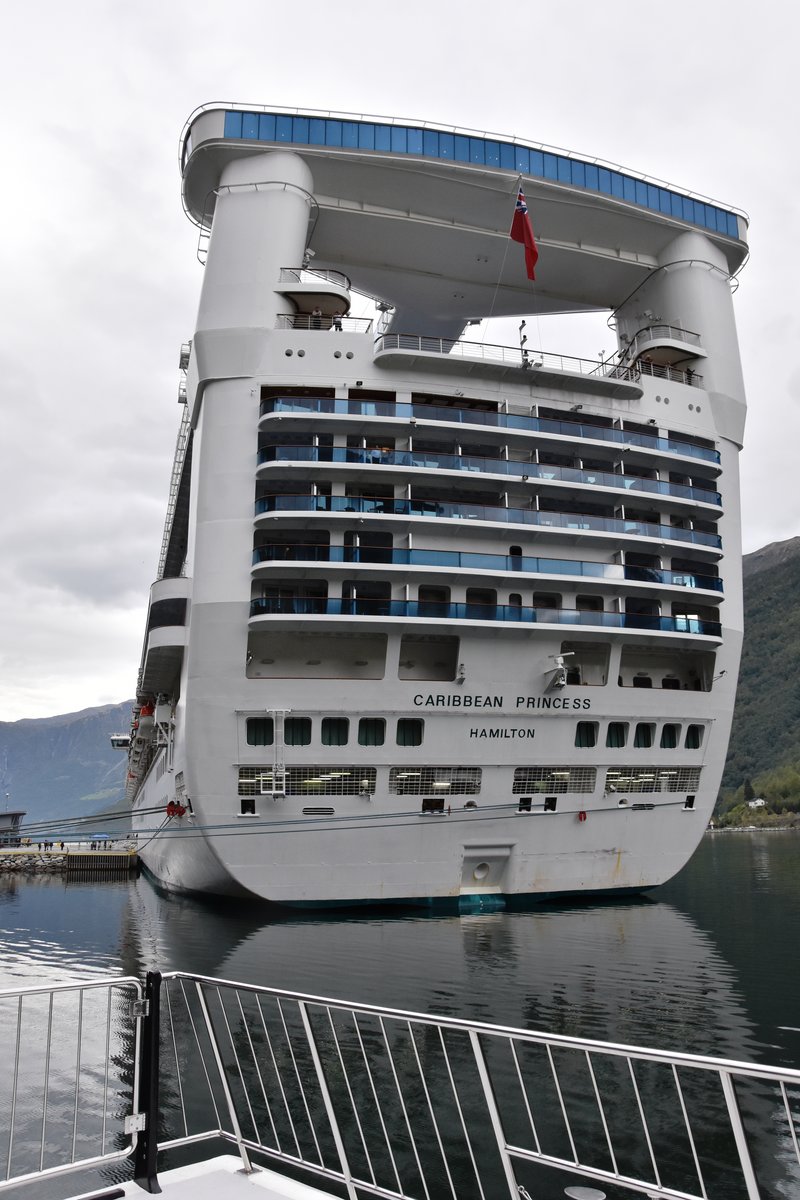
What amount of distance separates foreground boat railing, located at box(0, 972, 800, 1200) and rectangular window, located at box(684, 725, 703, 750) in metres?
20.3

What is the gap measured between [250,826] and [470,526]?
11.9m

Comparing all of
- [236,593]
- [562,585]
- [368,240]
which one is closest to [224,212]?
[368,240]

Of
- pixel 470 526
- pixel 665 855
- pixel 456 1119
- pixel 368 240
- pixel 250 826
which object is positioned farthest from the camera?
pixel 368 240

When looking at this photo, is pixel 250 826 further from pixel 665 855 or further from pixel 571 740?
pixel 665 855

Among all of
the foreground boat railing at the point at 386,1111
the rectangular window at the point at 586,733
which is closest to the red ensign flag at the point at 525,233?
the rectangular window at the point at 586,733

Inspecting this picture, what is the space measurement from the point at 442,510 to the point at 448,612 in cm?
352

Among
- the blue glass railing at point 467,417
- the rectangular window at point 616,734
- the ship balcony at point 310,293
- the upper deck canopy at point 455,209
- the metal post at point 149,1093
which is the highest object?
the upper deck canopy at point 455,209

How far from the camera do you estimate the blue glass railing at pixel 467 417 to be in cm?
2959

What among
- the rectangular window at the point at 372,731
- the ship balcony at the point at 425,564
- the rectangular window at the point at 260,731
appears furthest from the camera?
the ship balcony at the point at 425,564

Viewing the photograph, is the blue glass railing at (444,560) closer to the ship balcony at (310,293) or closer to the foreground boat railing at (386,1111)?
the ship balcony at (310,293)

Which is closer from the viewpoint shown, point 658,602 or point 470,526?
point 470,526

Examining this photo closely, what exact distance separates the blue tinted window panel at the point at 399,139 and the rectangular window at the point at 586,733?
22.9 meters

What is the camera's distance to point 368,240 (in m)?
38.7

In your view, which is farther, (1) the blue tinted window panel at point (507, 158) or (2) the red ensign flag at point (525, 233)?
(1) the blue tinted window panel at point (507, 158)
